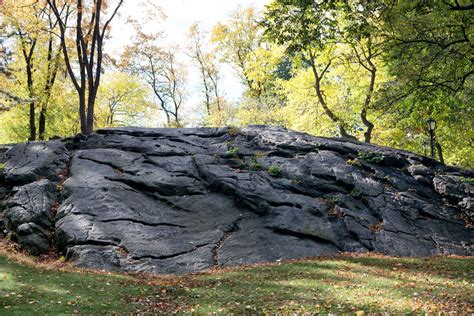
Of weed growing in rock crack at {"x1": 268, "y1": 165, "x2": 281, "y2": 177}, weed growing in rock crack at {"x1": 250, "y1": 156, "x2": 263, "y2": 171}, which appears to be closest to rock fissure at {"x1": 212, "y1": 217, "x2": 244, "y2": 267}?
weed growing in rock crack at {"x1": 268, "y1": 165, "x2": 281, "y2": 177}

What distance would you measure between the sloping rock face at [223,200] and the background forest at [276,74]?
3.26 meters

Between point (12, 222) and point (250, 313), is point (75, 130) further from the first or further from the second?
point (250, 313)

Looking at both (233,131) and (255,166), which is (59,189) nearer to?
(255,166)

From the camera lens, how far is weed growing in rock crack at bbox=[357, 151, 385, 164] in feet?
72.0

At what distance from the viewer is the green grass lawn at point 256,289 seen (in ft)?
29.3

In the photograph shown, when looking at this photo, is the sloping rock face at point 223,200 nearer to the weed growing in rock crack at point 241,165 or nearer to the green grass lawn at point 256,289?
the weed growing in rock crack at point 241,165

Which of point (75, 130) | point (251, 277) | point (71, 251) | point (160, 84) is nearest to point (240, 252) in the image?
point (251, 277)

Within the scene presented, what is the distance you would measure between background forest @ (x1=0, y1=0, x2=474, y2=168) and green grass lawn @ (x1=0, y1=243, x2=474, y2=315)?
7.25 meters

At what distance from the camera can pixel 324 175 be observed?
66.0ft

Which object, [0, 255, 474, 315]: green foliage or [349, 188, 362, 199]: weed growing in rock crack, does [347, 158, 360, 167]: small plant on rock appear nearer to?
[349, 188, 362, 199]: weed growing in rock crack

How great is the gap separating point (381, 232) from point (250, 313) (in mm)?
10232

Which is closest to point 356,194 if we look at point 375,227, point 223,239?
point 375,227

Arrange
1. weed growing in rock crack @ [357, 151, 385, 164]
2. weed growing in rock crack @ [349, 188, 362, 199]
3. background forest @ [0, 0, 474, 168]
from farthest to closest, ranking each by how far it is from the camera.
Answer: weed growing in rock crack @ [357, 151, 385, 164] → weed growing in rock crack @ [349, 188, 362, 199] → background forest @ [0, 0, 474, 168]

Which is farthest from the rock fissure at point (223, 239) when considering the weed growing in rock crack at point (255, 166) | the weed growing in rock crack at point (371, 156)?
the weed growing in rock crack at point (371, 156)
